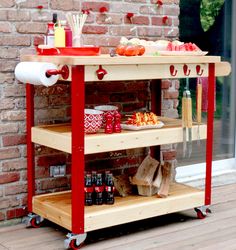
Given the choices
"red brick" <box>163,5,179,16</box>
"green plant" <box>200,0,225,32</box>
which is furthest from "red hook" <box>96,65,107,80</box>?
"green plant" <box>200,0,225,32</box>

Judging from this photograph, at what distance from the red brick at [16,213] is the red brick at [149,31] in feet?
4.33

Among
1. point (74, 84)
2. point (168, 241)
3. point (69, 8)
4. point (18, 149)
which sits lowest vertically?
point (168, 241)

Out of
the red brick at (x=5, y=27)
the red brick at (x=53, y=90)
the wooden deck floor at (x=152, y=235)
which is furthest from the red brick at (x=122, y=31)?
the wooden deck floor at (x=152, y=235)

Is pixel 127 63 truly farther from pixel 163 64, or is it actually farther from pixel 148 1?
pixel 148 1

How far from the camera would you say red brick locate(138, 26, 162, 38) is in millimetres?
3779

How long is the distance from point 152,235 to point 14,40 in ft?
4.24

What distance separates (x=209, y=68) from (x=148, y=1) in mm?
702

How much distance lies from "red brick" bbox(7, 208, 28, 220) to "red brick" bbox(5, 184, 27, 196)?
10 cm

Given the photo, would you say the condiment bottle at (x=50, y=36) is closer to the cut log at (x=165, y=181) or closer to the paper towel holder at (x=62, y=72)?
the paper towel holder at (x=62, y=72)

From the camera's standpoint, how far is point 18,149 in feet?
10.9

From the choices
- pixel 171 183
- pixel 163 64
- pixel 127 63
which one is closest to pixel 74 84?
pixel 127 63

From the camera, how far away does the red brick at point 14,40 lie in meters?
3.20

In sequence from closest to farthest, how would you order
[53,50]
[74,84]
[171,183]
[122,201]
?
[74,84]
[53,50]
[122,201]
[171,183]

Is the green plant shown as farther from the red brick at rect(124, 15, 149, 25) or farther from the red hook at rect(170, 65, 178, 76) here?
the red hook at rect(170, 65, 178, 76)
